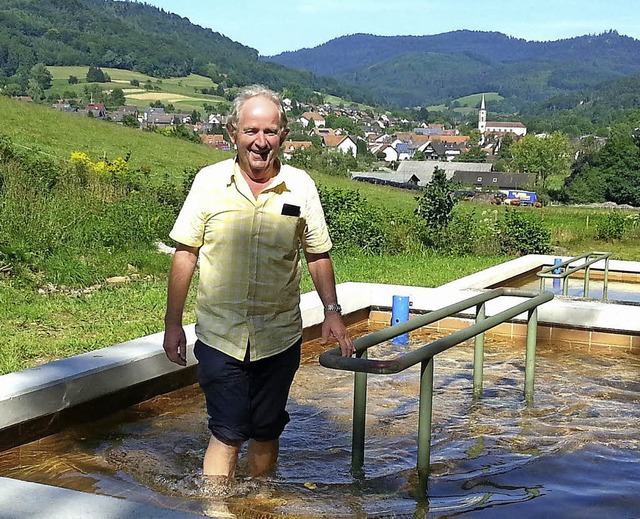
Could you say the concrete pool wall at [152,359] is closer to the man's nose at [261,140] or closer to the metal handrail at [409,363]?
the metal handrail at [409,363]

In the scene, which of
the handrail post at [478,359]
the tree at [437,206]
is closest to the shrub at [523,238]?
the tree at [437,206]

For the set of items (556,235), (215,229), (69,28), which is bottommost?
(556,235)

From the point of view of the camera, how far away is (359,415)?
402 centimetres

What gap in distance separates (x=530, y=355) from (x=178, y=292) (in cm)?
310

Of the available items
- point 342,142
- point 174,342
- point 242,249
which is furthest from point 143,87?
point 242,249

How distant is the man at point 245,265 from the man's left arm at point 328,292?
0.40 feet

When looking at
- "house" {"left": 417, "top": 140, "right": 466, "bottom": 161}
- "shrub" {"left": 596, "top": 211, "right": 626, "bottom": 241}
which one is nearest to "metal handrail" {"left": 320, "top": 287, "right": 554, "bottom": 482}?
"shrub" {"left": 596, "top": 211, "right": 626, "bottom": 241}

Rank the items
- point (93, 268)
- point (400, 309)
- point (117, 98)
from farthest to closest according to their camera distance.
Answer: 1. point (117, 98)
2. point (93, 268)
3. point (400, 309)

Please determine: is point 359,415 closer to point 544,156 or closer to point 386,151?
point 544,156

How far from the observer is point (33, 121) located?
99.4 feet

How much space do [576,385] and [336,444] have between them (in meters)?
Answer: 2.24

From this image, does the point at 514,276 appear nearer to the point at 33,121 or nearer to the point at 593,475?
the point at 593,475

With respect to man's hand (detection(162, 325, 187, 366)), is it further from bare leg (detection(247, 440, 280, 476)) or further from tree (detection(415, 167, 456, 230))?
tree (detection(415, 167, 456, 230))

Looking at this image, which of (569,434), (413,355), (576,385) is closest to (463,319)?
(576,385)
